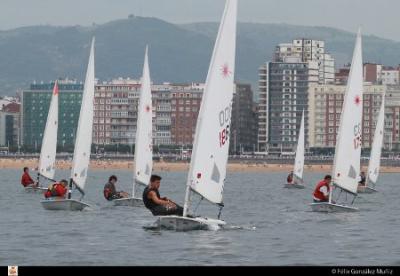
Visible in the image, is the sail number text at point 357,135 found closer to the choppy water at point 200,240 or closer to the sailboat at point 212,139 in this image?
the choppy water at point 200,240

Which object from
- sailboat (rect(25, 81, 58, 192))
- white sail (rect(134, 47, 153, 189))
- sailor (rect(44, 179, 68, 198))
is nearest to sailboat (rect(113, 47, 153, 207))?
white sail (rect(134, 47, 153, 189))

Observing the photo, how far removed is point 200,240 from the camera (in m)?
37.1

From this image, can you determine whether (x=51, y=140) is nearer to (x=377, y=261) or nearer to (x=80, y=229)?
(x=80, y=229)

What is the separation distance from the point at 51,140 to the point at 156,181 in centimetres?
3694

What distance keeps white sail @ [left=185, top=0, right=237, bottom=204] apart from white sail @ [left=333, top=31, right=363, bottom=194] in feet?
48.0

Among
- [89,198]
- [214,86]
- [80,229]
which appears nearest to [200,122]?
[214,86]

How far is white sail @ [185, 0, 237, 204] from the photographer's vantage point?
3906cm

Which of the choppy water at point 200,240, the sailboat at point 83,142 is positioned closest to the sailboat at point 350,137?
the choppy water at point 200,240

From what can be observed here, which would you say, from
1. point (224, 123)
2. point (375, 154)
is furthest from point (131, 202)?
point (375, 154)

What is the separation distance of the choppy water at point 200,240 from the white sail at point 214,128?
4.61 ft

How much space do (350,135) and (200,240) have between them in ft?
60.7

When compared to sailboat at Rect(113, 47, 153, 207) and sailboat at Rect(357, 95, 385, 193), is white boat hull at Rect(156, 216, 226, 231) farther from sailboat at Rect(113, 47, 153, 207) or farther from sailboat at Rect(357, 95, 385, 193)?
sailboat at Rect(357, 95, 385, 193)

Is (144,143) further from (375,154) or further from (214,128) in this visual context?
(375,154)

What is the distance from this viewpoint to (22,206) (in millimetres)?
60000
